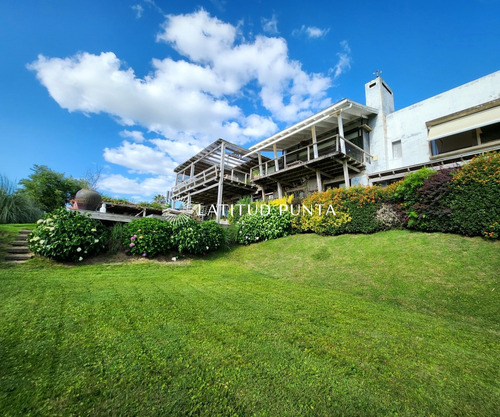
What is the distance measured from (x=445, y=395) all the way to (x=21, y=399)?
308 cm

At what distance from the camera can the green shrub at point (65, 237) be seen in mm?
6117

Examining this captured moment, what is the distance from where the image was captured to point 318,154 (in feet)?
47.4

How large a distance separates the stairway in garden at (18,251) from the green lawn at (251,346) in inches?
79.0

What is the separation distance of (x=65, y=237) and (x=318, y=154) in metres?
13.9

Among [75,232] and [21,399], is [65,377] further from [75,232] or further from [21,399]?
[75,232]

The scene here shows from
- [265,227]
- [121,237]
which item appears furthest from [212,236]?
[121,237]

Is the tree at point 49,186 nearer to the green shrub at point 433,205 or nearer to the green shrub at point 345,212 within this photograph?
the green shrub at point 345,212

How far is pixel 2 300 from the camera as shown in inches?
121

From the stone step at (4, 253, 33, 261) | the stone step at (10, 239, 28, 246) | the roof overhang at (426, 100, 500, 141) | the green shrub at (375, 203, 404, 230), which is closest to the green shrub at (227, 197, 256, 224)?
the green shrub at (375, 203, 404, 230)

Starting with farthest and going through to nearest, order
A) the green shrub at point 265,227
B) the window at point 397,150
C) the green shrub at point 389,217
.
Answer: the window at point 397,150 → the green shrub at point 265,227 → the green shrub at point 389,217

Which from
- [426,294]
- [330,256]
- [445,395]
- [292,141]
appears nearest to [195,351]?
[445,395]

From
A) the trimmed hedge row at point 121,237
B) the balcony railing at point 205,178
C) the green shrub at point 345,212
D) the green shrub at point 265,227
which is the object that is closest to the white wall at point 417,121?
the green shrub at point 345,212

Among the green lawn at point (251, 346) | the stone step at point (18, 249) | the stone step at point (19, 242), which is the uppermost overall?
the stone step at point (19, 242)

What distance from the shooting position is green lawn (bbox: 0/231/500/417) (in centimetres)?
147
